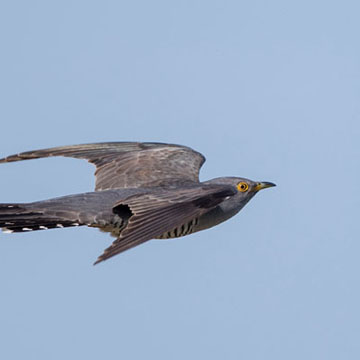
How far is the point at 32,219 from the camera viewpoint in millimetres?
10211

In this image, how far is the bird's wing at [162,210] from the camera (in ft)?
28.8

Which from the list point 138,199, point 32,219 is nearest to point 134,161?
point 32,219

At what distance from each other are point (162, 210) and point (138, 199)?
403 mm

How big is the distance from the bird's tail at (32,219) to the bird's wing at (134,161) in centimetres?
130

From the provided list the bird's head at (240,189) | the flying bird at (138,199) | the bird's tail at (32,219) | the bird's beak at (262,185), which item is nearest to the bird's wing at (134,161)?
the flying bird at (138,199)

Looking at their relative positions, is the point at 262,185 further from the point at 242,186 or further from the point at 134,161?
the point at 134,161

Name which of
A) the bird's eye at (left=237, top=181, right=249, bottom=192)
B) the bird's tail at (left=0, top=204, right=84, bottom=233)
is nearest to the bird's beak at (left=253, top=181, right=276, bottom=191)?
the bird's eye at (left=237, top=181, right=249, bottom=192)

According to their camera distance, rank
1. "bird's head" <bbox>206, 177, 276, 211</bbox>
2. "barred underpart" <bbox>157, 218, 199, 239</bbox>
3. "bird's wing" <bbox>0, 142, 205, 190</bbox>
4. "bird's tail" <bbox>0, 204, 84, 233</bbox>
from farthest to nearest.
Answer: "bird's wing" <bbox>0, 142, 205, 190</bbox>
"bird's head" <bbox>206, 177, 276, 211</bbox>
"barred underpart" <bbox>157, 218, 199, 239</bbox>
"bird's tail" <bbox>0, 204, 84, 233</bbox>

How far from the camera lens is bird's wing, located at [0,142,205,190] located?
11547 mm

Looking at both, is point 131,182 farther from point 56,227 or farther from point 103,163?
point 56,227

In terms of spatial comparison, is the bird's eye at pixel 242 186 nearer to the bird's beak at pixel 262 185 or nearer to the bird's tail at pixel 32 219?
the bird's beak at pixel 262 185

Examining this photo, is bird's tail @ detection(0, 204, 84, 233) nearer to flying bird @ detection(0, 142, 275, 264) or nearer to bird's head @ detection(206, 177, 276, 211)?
flying bird @ detection(0, 142, 275, 264)

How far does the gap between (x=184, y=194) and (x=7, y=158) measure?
8.61 ft

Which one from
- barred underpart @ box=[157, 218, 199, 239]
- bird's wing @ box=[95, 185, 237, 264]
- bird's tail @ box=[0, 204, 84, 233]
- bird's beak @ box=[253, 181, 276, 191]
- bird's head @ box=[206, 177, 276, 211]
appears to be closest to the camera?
bird's wing @ box=[95, 185, 237, 264]
